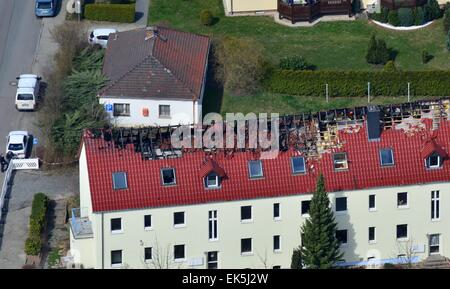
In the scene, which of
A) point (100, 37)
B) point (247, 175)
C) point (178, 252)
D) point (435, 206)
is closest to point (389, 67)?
point (435, 206)

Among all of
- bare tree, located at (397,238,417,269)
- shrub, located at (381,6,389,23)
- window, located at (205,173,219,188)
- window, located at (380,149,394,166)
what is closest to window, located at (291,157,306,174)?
window, located at (205,173,219,188)

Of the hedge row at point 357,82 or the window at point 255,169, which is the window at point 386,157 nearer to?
the window at point 255,169

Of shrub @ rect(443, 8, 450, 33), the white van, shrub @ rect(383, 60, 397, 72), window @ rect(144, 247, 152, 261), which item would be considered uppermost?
shrub @ rect(443, 8, 450, 33)

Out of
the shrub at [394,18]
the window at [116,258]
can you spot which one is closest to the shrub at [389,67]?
the shrub at [394,18]

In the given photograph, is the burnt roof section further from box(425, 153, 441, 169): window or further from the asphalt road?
box(425, 153, 441, 169): window

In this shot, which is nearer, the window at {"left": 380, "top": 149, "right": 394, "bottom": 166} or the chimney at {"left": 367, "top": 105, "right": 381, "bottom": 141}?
the window at {"left": 380, "top": 149, "right": 394, "bottom": 166}
